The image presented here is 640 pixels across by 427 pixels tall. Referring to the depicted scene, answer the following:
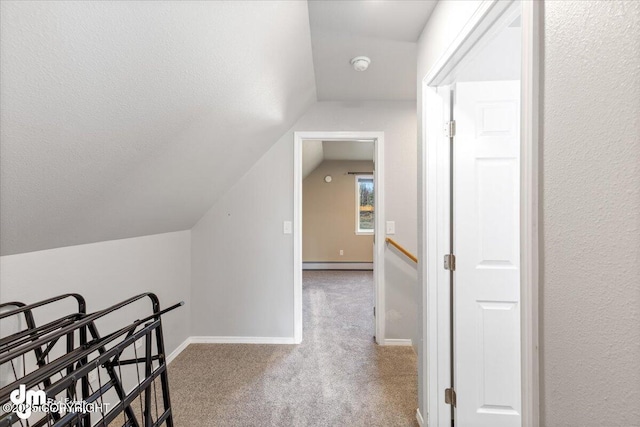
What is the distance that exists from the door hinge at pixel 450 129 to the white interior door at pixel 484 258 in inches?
0.9

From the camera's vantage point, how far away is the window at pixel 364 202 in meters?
6.44

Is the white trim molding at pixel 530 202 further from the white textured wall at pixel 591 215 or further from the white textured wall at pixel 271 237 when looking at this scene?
the white textured wall at pixel 271 237

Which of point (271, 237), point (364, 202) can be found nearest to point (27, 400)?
point (271, 237)

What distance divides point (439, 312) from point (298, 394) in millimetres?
1111

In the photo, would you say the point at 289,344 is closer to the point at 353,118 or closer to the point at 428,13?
the point at 353,118

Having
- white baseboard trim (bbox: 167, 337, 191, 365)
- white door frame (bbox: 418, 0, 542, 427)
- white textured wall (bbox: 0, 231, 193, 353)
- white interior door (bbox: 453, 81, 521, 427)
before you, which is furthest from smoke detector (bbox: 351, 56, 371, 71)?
white baseboard trim (bbox: 167, 337, 191, 365)

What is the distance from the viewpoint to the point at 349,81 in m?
2.38

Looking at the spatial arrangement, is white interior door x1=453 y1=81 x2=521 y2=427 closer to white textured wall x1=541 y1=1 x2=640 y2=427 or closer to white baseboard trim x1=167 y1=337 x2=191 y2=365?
white textured wall x1=541 y1=1 x2=640 y2=427

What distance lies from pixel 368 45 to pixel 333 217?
15.3ft

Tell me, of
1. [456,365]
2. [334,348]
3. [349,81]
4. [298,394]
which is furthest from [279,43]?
[334,348]

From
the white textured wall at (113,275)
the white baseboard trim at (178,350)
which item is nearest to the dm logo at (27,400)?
the white textured wall at (113,275)

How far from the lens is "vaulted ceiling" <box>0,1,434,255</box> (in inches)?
29.0

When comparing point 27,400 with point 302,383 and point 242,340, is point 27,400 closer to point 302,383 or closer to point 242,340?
point 302,383

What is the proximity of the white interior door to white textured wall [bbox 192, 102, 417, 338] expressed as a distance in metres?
1.17
